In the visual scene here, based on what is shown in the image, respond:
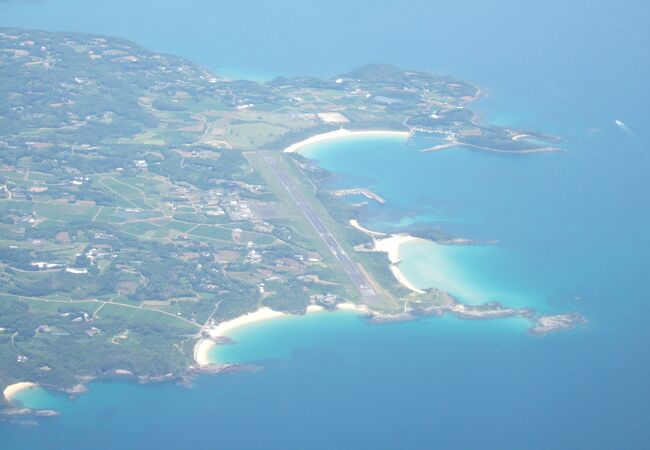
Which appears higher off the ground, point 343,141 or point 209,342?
point 343,141

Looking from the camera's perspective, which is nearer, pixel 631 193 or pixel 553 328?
pixel 553 328

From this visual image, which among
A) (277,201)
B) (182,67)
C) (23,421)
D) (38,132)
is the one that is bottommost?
(23,421)

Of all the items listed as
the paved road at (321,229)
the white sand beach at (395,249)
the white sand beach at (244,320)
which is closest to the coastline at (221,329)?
the white sand beach at (244,320)

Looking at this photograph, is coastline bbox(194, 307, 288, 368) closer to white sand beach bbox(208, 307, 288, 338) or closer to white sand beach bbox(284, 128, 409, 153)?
white sand beach bbox(208, 307, 288, 338)

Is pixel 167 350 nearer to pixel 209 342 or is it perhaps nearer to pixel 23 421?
pixel 209 342

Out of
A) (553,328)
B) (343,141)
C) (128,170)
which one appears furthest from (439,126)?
(553,328)

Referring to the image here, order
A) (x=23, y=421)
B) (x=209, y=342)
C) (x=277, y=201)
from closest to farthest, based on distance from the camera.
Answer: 1. (x=23, y=421)
2. (x=209, y=342)
3. (x=277, y=201)

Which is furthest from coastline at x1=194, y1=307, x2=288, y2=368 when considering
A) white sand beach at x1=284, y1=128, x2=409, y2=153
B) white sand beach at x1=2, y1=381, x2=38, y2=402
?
white sand beach at x1=284, y1=128, x2=409, y2=153
